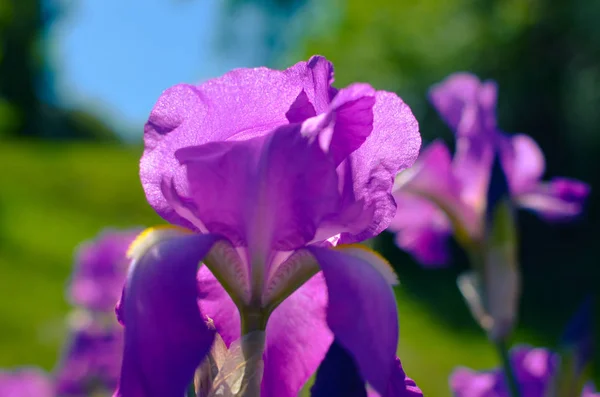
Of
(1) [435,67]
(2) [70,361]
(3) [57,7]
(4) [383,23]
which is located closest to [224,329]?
(2) [70,361]

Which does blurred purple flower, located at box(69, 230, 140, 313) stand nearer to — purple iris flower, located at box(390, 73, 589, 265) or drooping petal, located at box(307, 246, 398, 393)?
purple iris flower, located at box(390, 73, 589, 265)

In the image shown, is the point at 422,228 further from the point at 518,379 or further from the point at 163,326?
the point at 163,326

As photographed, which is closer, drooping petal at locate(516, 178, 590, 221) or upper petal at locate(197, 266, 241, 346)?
upper petal at locate(197, 266, 241, 346)

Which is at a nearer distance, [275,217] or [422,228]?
[275,217]

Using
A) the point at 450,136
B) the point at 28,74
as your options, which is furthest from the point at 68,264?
the point at 28,74

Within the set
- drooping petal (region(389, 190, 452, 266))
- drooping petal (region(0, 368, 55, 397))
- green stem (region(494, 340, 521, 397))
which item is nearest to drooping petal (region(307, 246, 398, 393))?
green stem (region(494, 340, 521, 397))

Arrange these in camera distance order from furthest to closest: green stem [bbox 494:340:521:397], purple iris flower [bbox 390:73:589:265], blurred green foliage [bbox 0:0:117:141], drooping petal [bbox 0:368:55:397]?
blurred green foliage [bbox 0:0:117:141] → drooping petal [bbox 0:368:55:397] → purple iris flower [bbox 390:73:589:265] → green stem [bbox 494:340:521:397]
